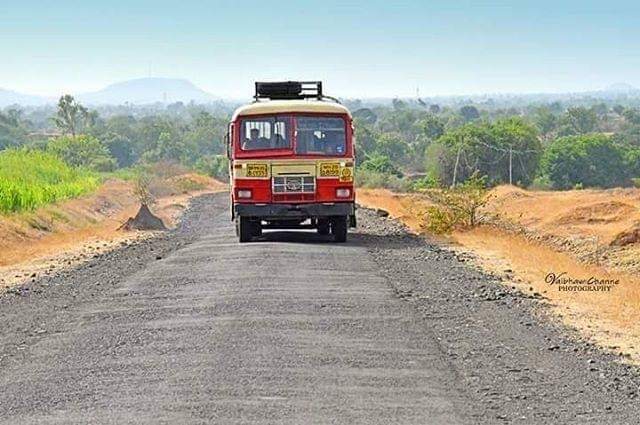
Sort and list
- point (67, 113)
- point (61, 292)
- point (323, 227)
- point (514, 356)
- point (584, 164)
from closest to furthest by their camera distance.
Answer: point (514, 356)
point (61, 292)
point (323, 227)
point (584, 164)
point (67, 113)

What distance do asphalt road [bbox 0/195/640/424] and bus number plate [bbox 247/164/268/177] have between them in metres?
4.06

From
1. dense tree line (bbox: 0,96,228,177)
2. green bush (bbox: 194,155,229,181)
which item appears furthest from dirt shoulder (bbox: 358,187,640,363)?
dense tree line (bbox: 0,96,228,177)

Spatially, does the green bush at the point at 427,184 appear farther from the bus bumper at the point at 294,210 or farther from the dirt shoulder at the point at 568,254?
the bus bumper at the point at 294,210

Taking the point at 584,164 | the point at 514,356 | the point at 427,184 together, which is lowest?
the point at 584,164

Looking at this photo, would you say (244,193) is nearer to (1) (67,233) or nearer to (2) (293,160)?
(2) (293,160)

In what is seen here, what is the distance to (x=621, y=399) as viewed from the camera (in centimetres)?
1049

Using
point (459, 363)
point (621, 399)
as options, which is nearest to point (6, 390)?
point (459, 363)

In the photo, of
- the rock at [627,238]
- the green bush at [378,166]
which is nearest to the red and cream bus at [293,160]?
the rock at [627,238]

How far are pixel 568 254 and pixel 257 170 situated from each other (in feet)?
27.2

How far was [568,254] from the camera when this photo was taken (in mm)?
28172

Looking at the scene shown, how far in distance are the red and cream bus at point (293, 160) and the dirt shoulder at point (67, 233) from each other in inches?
160

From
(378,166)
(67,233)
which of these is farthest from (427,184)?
(67,233)

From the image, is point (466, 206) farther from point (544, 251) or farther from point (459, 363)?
point (459, 363)

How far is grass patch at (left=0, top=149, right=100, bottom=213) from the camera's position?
41469 millimetres
